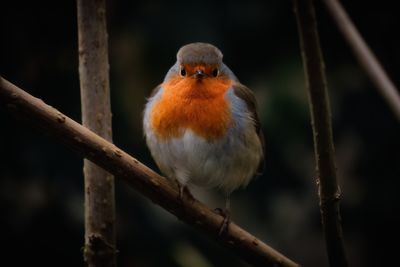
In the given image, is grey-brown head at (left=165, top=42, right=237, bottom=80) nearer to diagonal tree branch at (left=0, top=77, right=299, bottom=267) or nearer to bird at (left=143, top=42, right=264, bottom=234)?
bird at (left=143, top=42, right=264, bottom=234)

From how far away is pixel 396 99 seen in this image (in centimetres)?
197

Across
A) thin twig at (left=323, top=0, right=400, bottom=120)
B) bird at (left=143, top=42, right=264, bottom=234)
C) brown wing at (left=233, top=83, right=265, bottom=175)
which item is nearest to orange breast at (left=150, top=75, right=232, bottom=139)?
bird at (left=143, top=42, right=264, bottom=234)

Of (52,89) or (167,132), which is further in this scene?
(52,89)

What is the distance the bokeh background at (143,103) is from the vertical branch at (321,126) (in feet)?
4.50

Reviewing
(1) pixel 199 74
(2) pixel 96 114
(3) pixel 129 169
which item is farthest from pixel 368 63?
(1) pixel 199 74

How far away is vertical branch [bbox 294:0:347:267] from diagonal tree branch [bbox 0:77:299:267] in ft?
1.20

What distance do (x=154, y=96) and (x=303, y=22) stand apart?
1.60 meters

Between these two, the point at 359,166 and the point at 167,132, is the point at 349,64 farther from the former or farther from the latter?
the point at 167,132

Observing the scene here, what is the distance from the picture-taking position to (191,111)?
292 centimetres

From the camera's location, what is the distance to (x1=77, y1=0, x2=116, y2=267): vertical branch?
7.98 ft

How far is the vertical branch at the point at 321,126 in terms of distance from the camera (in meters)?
1.66

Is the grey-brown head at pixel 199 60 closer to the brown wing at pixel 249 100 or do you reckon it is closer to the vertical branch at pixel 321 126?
the brown wing at pixel 249 100

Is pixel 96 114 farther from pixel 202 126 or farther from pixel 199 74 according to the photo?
pixel 199 74

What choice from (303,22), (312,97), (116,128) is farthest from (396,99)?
(116,128)
